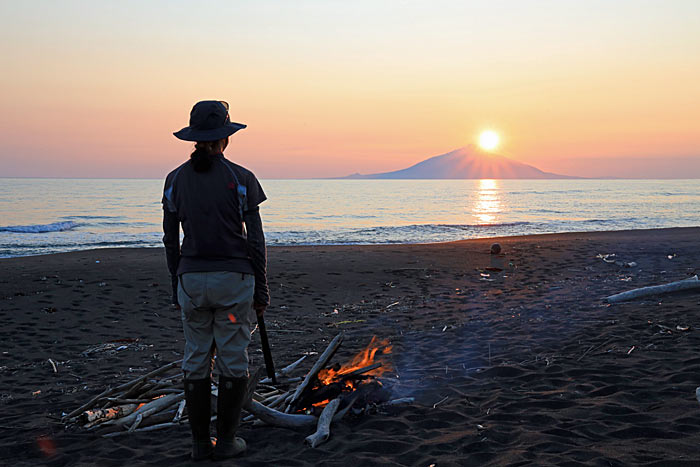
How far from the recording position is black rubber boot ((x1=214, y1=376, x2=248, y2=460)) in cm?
368

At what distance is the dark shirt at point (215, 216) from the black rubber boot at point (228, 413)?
797mm

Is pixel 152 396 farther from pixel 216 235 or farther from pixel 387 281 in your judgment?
pixel 387 281

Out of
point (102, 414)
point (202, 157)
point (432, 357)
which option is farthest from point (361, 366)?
point (202, 157)

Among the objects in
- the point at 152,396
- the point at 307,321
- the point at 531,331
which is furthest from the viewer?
the point at 307,321

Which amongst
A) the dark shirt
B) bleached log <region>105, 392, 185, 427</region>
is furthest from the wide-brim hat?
bleached log <region>105, 392, 185, 427</region>

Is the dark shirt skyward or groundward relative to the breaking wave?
skyward

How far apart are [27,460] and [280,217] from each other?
4510cm

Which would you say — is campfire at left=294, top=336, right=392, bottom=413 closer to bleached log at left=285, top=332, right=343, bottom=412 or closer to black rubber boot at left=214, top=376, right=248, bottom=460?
bleached log at left=285, top=332, right=343, bottom=412

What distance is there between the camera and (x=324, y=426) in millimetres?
4133

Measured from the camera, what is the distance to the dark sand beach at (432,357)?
3.87 m

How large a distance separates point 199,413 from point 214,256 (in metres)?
1.14

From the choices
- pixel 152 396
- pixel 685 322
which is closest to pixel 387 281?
pixel 685 322

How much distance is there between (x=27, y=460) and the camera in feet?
13.0

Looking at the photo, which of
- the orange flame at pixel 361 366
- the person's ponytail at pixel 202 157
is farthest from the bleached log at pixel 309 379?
the person's ponytail at pixel 202 157
